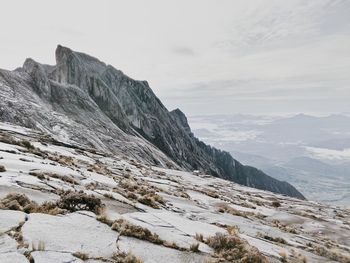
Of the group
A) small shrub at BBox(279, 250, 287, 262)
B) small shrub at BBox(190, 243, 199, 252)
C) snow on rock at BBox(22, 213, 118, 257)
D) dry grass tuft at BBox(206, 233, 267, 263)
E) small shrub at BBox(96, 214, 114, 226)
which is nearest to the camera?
snow on rock at BBox(22, 213, 118, 257)

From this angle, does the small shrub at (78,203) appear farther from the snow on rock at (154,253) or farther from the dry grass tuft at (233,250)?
the dry grass tuft at (233,250)

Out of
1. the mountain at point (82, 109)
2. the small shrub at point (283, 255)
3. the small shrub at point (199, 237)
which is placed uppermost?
the mountain at point (82, 109)

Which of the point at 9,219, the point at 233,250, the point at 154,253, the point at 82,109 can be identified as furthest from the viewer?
the point at 82,109

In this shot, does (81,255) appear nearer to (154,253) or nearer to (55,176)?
(154,253)

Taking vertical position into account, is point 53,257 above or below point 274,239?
below

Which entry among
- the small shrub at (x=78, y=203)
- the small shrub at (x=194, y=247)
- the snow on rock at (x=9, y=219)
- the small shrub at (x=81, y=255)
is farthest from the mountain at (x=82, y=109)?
the small shrub at (x=81, y=255)

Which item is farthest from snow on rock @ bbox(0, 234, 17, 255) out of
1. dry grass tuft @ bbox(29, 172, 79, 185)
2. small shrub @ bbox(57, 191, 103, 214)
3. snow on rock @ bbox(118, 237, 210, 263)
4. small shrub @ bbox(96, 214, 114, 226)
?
dry grass tuft @ bbox(29, 172, 79, 185)

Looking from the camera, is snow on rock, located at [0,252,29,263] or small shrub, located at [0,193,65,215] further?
small shrub, located at [0,193,65,215]

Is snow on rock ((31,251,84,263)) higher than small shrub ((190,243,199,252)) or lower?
lower

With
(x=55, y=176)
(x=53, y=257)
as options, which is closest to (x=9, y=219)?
(x=53, y=257)

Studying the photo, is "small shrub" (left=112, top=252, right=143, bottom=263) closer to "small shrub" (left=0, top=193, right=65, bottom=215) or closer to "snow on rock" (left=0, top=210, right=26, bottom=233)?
"snow on rock" (left=0, top=210, right=26, bottom=233)

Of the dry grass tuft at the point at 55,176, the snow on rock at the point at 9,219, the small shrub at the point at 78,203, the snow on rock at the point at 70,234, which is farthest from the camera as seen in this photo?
the dry grass tuft at the point at 55,176

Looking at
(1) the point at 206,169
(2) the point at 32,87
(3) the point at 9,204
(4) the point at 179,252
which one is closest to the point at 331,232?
(4) the point at 179,252

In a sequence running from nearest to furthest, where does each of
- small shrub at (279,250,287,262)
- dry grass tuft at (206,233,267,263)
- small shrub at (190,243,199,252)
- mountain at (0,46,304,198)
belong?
small shrub at (190,243,199,252) < dry grass tuft at (206,233,267,263) < small shrub at (279,250,287,262) < mountain at (0,46,304,198)
